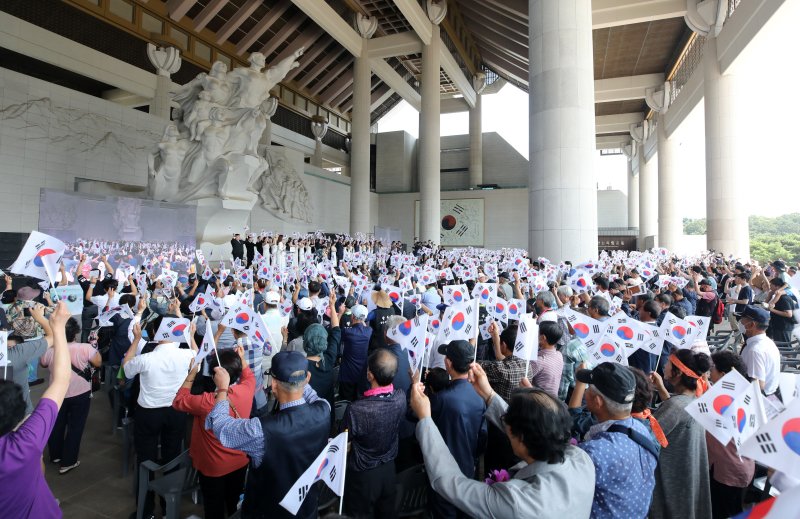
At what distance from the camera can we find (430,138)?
23969 millimetres

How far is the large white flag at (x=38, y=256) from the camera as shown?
3.36 m

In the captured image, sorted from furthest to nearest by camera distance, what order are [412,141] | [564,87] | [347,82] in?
1. [412,141]
2. [347,82]
3. [564,87]

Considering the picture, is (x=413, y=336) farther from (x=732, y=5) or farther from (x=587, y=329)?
(x=732, y=5)

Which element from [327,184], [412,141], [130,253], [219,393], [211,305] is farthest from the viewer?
[412,141]

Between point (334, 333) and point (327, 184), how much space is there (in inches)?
997

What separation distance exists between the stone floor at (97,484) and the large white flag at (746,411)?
3.16m

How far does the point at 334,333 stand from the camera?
4012mm

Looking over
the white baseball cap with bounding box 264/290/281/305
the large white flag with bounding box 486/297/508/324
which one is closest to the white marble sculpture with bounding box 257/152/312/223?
the white baseball cap with bounding box 264/290/281/305

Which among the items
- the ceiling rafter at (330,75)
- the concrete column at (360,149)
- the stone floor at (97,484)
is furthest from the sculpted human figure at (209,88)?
the ceiling rafter at (330,75)

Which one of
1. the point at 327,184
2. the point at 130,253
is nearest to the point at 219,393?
the point at 130,253

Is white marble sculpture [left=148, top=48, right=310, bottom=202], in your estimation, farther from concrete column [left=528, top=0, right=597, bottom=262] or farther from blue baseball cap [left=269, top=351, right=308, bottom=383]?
blue baseball cap [left=269, top=351, right=308, bottom=383]

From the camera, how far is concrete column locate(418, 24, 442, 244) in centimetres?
2353

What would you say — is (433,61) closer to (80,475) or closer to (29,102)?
(29,102)

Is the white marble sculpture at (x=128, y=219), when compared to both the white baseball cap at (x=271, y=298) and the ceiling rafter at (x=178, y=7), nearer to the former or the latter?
the white baseball cap at (x=271, y=298)
